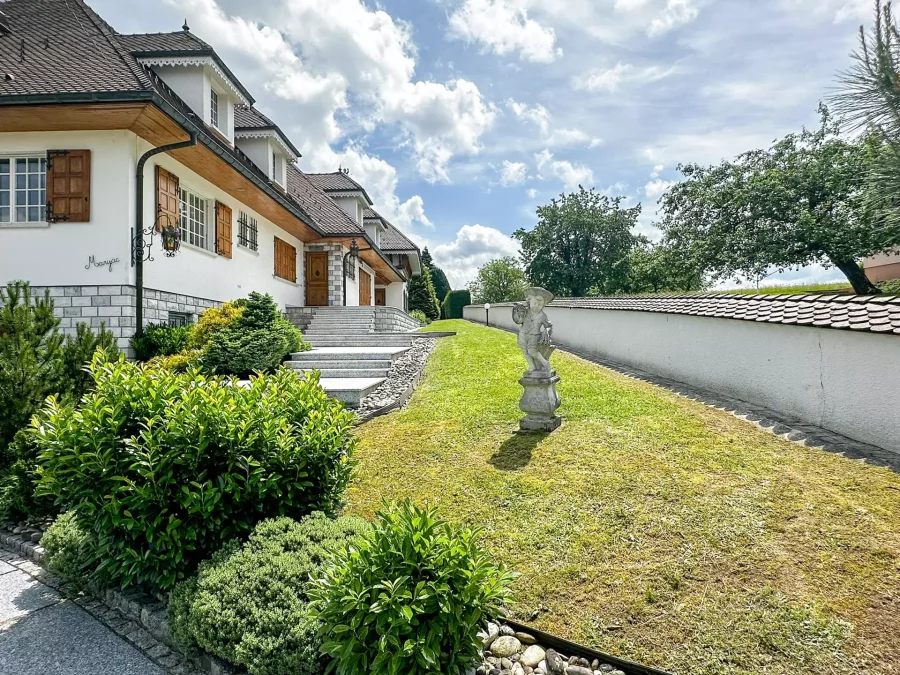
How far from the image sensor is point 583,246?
120 feet

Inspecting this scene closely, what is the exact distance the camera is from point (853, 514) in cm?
331

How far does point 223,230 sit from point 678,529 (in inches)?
456

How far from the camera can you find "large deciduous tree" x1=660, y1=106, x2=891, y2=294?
532 inches

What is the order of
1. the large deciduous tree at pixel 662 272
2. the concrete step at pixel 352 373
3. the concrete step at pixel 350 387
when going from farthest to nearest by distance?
the large deciduous tree at pixel 662 272 < the concrete step at pixel 352 373 < the concrete step at pixel 350 387

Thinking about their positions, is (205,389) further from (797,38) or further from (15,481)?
(797,38)

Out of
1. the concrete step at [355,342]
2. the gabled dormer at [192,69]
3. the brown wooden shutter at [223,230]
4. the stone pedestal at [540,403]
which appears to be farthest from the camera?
the concrete step at [355,342]

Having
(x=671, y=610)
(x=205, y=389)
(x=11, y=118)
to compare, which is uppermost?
(x=11, y=118)

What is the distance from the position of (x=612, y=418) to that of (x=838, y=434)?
2.22 metres

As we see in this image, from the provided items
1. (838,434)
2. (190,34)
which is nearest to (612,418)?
(838,434)

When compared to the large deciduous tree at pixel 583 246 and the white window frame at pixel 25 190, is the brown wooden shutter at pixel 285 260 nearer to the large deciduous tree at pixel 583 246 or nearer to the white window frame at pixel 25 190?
the white window frame at pixel 25 190

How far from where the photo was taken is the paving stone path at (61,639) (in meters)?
2.66

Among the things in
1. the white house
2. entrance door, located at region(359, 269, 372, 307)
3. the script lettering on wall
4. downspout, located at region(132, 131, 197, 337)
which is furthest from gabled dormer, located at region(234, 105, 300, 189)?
entrance door, located at region(359, 269, 372, 307)

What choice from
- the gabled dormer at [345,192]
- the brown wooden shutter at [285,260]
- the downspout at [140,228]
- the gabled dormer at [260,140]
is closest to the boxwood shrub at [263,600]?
the downspout at [140,228]

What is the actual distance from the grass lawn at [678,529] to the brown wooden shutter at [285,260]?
443 inches
